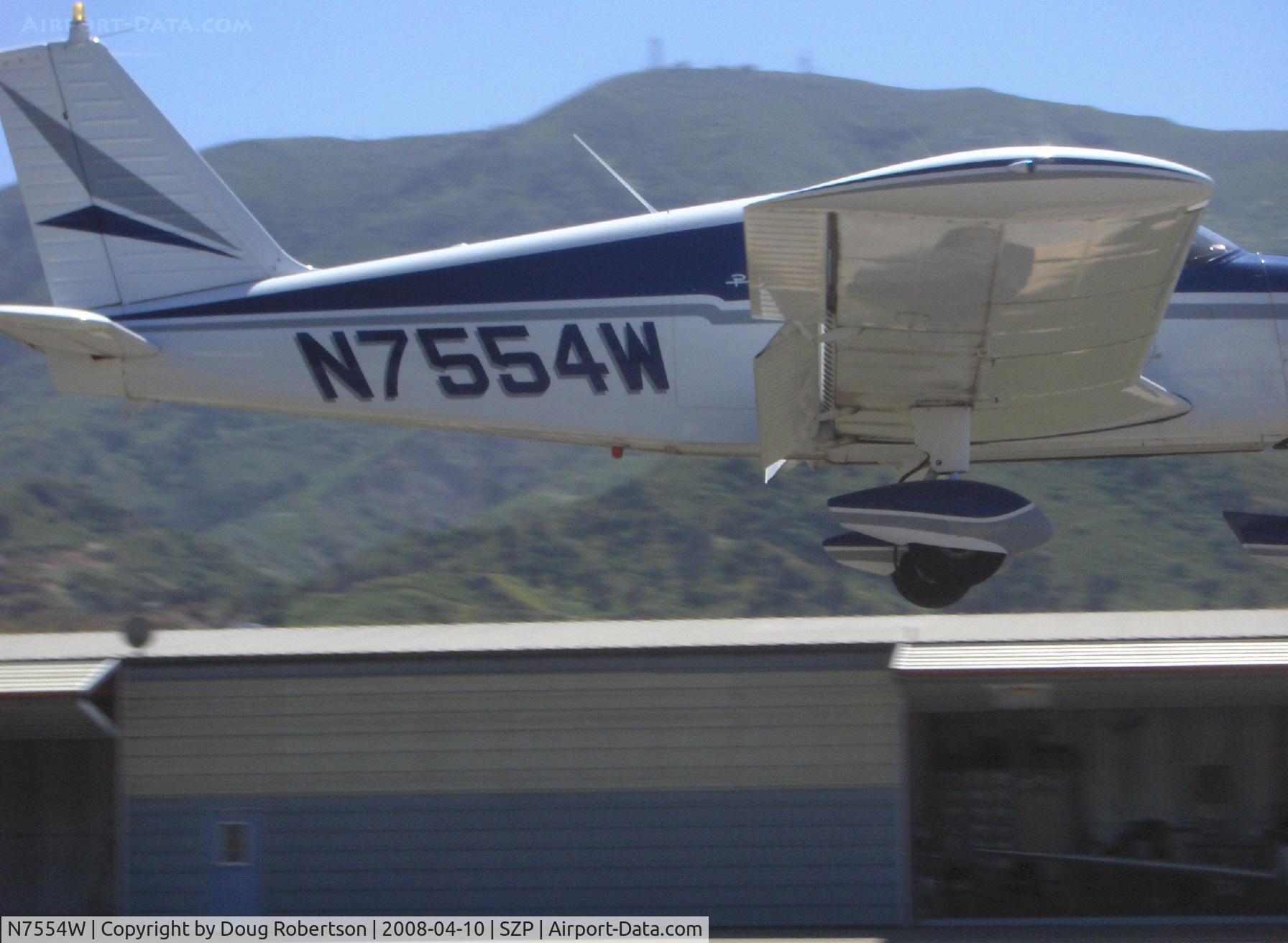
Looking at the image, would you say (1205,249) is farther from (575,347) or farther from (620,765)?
(620,765)

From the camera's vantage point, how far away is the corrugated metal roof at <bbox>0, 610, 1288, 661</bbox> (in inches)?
341

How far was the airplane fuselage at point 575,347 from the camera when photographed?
7.78 meters

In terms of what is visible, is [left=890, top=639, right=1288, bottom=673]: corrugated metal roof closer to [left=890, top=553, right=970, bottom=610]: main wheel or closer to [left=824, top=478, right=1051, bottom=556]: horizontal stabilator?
[left=890, top=553, right=970, bottom=610]: main wheel

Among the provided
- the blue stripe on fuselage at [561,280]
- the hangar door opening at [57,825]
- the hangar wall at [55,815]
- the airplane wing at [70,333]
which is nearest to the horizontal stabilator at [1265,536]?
the blue stripe on fuselage at [561,280]

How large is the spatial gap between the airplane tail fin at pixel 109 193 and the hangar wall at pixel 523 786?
8.07 ft

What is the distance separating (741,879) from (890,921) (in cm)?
90

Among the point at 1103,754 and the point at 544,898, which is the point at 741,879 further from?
the point at 1103,754

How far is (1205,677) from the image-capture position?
8148 mm

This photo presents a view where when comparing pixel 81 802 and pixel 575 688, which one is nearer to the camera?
pixel 575 688

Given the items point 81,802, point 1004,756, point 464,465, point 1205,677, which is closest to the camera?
point 1205,677

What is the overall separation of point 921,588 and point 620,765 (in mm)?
2112

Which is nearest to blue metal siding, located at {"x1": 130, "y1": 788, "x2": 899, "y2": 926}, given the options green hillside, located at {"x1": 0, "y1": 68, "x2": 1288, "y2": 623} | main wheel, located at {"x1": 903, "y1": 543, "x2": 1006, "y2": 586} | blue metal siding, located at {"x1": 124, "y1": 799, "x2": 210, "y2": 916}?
blue metal siding, located at {"x1": 124, "y1": 799, "x2": 210, "y2": 916}

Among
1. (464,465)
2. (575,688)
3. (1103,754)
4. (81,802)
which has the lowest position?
(464,465)

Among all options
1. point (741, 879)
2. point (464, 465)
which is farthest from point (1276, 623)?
point (464, 465)
